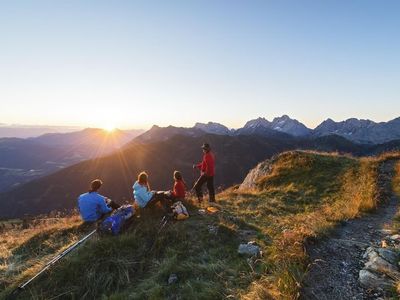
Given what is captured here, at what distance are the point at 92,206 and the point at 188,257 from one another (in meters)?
6.04

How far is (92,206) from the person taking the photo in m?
14.9

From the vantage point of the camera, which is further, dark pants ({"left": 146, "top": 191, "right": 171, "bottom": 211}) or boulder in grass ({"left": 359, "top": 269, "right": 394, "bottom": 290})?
dark pants ({"left": 146, "top": 191, "right": 171, "bottom": 211})

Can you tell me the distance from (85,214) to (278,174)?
15.4 metres

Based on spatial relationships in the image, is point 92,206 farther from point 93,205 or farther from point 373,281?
point 373,281

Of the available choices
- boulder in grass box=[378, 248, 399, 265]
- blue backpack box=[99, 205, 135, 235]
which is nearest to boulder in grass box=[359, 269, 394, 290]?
boulder in grass box=[378, 248, 399, 265]

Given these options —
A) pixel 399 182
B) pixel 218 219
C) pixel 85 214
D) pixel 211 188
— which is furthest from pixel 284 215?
pixel 85 214

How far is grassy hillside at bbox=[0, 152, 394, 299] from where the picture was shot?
8.20m

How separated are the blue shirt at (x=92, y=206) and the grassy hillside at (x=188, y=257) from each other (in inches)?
25.4

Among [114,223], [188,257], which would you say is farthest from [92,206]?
[188,257]

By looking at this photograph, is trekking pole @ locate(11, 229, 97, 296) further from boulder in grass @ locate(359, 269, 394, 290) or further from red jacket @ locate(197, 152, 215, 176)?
boulder in grass @ locate(359, 269, 394, 290)

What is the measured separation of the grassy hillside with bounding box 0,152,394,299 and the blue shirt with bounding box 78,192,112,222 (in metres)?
0.64

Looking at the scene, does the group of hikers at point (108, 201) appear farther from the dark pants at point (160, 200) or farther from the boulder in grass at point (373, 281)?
the boulder in grass at point (373, 281)

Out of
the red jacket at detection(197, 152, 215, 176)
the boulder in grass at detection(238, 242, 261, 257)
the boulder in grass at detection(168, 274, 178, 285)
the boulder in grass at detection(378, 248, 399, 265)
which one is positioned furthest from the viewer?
the red jacket at detection(197, 152, 215, 176)

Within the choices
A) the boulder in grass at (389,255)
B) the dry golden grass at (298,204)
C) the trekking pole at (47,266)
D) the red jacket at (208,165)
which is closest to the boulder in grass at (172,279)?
the dry golden grass at (298,204)
